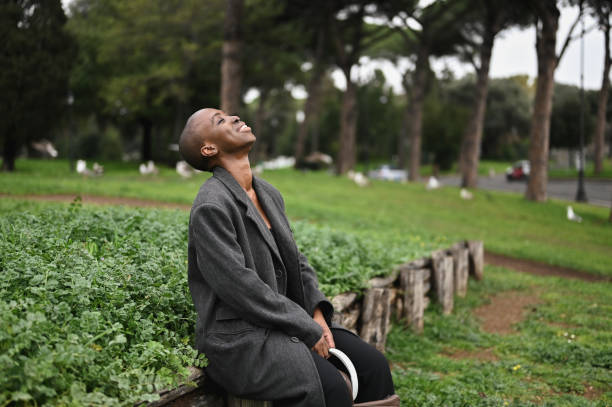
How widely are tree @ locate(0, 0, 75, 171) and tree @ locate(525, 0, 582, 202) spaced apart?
15.7 m

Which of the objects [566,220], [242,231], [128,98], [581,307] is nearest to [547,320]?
[581,307]

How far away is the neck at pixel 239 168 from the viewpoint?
119 inches

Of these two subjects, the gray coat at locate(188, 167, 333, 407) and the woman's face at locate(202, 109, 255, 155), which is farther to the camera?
the woman's face at locate(202, 109, 255, 155)

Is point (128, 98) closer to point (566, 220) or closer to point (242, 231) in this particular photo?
point (566, 220)

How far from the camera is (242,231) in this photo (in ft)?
9.20

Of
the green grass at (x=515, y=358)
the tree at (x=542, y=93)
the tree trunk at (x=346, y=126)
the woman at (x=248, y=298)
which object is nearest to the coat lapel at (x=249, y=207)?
the woman at (x=248, y=298)

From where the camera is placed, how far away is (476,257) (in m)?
8.81

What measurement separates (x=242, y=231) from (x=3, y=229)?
2.81m

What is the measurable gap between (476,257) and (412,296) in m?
3.27

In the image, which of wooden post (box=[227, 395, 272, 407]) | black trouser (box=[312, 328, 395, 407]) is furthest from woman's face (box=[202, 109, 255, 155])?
wooden post (box=[227, 395, 272, 407])

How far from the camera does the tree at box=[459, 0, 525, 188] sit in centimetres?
2247

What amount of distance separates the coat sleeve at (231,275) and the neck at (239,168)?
41cm

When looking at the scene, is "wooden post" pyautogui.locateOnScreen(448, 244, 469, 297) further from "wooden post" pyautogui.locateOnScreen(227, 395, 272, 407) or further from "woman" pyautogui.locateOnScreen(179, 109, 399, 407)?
"wooden post" pyautogui.locateOnScreen(227, 395, 272, 407)

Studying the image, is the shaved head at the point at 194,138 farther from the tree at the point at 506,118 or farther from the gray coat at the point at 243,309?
the tree at the point at 506,118
